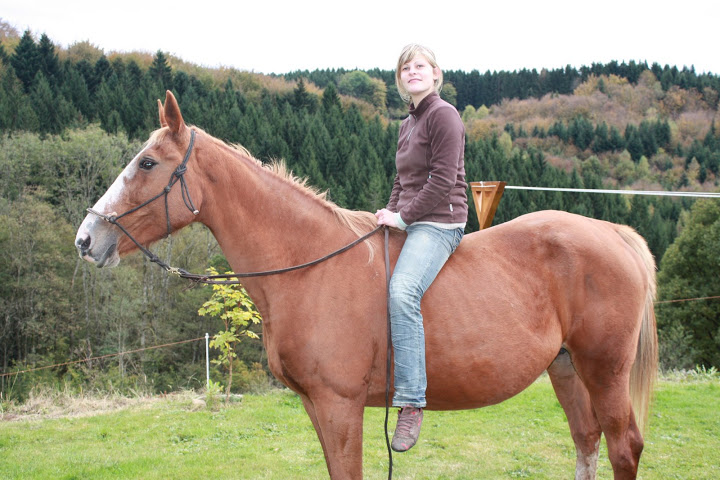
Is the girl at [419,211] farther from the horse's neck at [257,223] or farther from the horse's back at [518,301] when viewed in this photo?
the horse's neck at [257,223]

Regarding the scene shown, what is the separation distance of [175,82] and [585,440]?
3100 inches

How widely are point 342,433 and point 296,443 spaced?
4.08 m

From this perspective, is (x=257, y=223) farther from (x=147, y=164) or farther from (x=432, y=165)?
(x=432, y=165)

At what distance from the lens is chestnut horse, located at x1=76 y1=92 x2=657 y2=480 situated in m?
3.09

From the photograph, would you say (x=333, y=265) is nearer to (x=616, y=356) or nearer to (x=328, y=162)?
(x=616, y=356)

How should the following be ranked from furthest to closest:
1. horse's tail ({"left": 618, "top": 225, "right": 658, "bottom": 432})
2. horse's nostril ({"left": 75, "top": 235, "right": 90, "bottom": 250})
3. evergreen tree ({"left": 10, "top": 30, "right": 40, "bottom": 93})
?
1. evergreen tree ({"left": 10, "top": 30, "right": 40, "bottom": 93})
2. horse's tail ({"left": 618, "top": 225, "right": 658, "bottom": 432})
3. horse's nostril ({"left": 75, "top": 235, "right": 90, "bottom": 250})

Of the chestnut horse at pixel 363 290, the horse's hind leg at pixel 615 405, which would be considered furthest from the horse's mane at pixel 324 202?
the horse's hind leg at pixel 615 405

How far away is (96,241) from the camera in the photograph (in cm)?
A: 304

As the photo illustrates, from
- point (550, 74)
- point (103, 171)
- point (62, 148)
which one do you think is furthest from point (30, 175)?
point (550, 74)

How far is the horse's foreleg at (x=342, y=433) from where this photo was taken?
9.98ft

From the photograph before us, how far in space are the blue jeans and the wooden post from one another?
397cm

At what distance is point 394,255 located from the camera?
340cm

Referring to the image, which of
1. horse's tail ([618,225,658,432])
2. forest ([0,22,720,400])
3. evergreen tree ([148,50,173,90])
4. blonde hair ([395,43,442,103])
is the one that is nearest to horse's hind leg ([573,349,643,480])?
horse's tail ([618,225,658,432])

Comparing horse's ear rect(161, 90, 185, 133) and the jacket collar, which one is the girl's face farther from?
horse's ear rect(161, 90, 185, 133)
